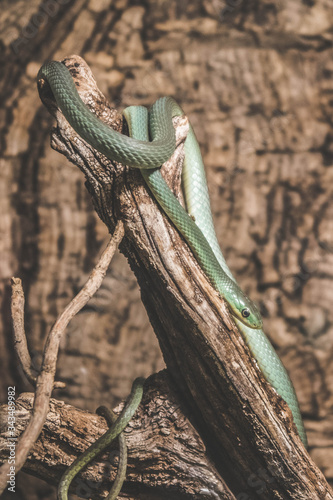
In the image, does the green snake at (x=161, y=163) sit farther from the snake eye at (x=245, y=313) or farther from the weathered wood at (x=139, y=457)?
the weathered wood at (x=139, y=457)

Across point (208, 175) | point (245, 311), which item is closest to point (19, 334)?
point (245, 311)

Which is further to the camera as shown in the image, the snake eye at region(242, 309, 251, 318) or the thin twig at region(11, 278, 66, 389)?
the snake eye at region(242, 309, 251, 318)

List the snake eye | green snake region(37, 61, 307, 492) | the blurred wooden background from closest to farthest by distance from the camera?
1. green snake region(37, 61, 307, 492)
2. the snake eye
3. the blurred wooden background

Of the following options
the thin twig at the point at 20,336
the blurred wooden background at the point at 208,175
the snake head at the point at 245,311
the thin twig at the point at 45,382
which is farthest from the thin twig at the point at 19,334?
the blurred wooden background at the point at 208,175

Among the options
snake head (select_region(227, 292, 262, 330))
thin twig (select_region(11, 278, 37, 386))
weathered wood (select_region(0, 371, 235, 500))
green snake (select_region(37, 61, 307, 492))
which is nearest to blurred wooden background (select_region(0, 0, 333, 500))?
green snake (select_region(37, 61, 307, 492))

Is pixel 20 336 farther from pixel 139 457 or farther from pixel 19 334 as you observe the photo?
pixel 139 457

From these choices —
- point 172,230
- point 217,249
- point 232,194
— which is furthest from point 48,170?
point 172,230

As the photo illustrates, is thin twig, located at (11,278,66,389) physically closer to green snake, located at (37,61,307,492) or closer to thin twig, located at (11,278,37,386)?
thin twig, located at (11,278,37,386)
